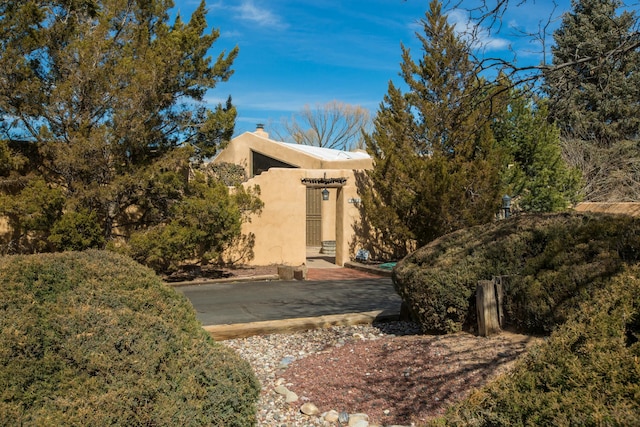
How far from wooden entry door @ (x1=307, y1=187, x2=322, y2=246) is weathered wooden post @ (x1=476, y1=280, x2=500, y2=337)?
15.8 m

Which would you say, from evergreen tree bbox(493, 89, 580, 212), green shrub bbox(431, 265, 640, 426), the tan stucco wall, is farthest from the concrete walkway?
evergreen tree bbox(493, 89, 580, 212)

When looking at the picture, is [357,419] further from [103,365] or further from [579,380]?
[579,380]

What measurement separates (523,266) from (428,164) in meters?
9.32

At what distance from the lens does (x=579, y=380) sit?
2.24 meters

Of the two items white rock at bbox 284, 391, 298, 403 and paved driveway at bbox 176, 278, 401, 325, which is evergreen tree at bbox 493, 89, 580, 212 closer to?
paved driveway at bbox 176, 278, 401, 325

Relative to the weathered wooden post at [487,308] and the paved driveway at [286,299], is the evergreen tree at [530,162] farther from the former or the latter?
the weathered wooden post at [487,308]

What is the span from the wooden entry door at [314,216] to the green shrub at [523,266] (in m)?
14.5

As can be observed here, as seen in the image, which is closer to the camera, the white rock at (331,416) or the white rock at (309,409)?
the white rock at (331,416)

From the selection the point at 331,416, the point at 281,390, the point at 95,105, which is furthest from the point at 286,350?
the point at 95,105

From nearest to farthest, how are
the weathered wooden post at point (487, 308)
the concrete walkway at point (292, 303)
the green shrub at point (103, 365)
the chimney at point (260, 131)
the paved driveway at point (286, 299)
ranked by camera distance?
the green shrub at point (103, 365) → the weathered wooden post at point (487, 308) → the concrete walkway at point (292, 303) → the paved driveway at point (286, 299) → the chimney at point (260, 131)

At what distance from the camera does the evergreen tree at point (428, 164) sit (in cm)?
1456

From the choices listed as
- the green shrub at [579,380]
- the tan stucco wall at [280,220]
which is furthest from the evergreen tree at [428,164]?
the green shrub at [579,380]

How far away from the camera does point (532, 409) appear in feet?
7.29

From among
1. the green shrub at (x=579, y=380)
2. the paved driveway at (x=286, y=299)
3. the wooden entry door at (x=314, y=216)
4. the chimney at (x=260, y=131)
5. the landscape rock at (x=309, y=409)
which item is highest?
the chimney at (x=260, y=131)
